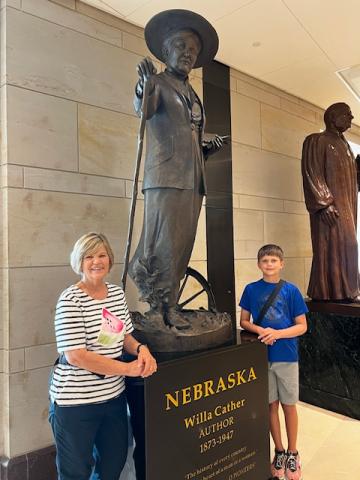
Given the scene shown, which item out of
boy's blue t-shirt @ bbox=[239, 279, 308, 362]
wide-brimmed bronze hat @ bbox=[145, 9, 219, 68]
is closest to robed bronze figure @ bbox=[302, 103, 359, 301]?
boy's blue t-shirt @ bbox=[239, 279, 308, 362]

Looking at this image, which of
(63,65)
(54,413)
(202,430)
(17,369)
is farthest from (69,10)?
(202,430)

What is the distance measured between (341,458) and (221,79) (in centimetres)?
302

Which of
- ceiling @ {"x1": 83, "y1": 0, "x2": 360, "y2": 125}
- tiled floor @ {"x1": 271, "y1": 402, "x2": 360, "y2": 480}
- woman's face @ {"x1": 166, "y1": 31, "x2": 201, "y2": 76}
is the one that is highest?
ceiling @ {"x1": 83, "y1": 0, "x2": 360, "y2": 125}

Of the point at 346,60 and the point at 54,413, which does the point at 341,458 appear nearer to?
the point at 54,413

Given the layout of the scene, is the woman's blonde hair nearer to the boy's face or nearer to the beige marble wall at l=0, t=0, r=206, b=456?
the beige marble wall at l=0, t=0, r=206, b=456

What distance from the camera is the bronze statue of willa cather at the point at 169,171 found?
193cm

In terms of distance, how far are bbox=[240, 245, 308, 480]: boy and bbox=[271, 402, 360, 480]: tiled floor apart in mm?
224

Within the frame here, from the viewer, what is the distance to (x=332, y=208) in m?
3.48

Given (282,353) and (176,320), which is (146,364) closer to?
(176,320)

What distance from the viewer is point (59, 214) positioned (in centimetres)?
240

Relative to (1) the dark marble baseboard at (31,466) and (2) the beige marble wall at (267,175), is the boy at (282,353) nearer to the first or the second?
(1) the dark marble baseboard at (31,466)

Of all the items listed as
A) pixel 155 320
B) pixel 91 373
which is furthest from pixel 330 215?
pixel 91 373

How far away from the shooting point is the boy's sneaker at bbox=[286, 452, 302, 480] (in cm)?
210

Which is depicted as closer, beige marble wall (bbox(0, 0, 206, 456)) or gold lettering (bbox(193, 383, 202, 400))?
gold lettering (bbox(193, 383, 202, 400))
